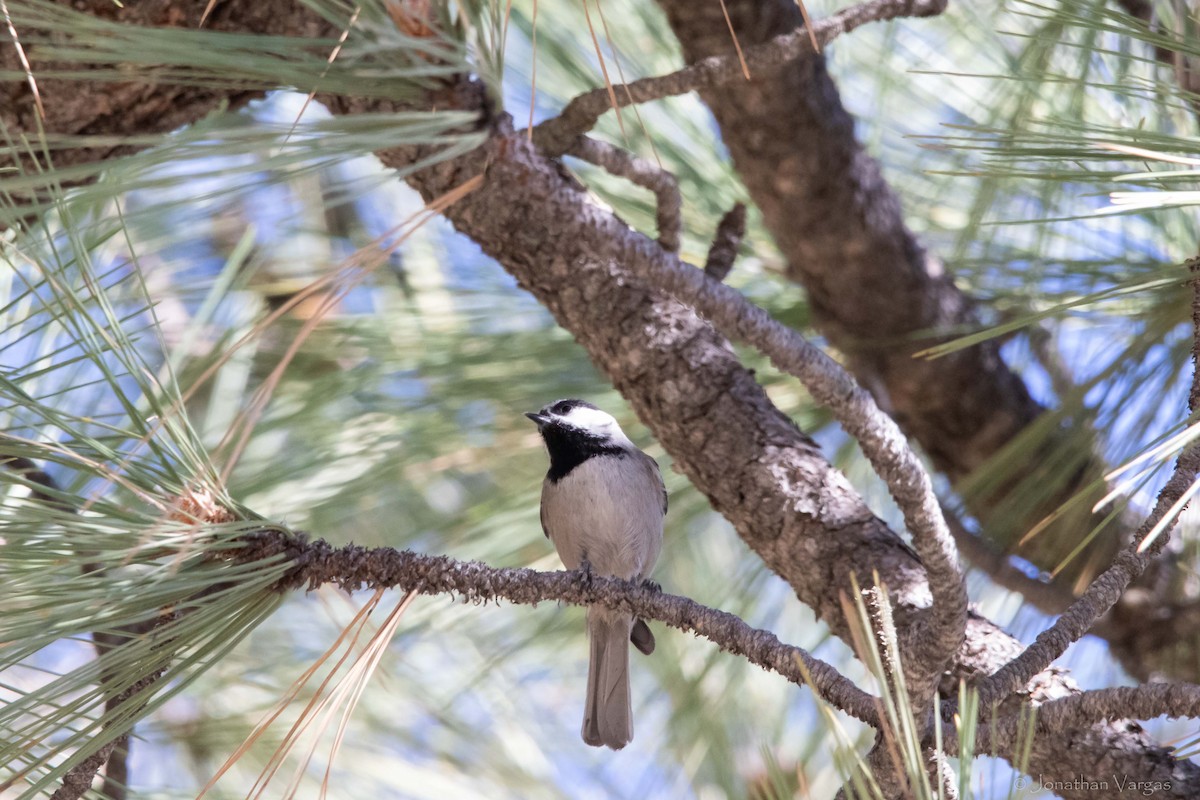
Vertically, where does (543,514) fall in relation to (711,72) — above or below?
below

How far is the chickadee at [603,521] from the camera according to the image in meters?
2.08

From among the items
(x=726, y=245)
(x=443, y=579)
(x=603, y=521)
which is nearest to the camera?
(x=443, y=579)

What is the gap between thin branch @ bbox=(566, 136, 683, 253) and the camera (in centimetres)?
157

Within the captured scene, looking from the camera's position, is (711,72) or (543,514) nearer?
(711,72)

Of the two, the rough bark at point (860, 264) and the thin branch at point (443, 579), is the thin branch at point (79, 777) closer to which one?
the thin branch at point (443, 579)

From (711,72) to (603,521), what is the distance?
38.2 inches

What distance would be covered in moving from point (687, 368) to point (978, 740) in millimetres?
720

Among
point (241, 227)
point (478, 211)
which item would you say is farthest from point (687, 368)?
point (241, 227)

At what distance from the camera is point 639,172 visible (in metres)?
1.59

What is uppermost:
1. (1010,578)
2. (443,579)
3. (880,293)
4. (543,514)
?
(443,579)

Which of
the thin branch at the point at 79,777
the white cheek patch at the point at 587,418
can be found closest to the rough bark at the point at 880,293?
the white cheek patch at the point at 587,418

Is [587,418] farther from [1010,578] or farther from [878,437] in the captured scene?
[878,437]

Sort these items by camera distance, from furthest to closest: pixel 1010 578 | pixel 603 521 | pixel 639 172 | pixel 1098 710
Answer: pixel 603 521 < pixel 1010 578 < pixel 639 172 < pixel 1098 710

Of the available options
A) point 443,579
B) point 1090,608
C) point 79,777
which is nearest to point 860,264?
point 1090,608
